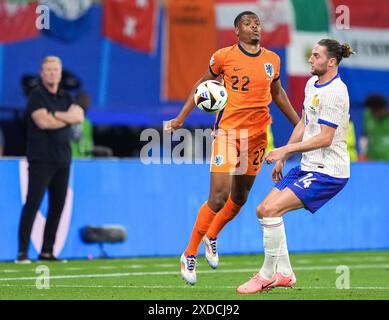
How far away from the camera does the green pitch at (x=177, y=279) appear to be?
9727mm

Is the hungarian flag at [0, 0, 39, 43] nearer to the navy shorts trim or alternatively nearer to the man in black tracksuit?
the man in black tracksuit

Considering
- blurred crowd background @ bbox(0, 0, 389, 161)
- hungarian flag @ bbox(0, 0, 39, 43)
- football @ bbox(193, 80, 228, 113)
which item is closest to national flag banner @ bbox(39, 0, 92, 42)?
blurred crowd background @ bbox(0, 0, 389, 161)

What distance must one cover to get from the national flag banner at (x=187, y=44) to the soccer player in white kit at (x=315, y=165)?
13446 mm

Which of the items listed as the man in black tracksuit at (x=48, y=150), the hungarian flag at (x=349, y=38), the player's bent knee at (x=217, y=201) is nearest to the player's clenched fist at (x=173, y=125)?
the player's bent knee at (x=217, y=201)

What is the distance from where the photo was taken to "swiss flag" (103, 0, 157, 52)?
72.9ft

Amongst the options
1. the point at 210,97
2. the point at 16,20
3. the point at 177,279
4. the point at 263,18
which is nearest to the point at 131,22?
the point at 16,20

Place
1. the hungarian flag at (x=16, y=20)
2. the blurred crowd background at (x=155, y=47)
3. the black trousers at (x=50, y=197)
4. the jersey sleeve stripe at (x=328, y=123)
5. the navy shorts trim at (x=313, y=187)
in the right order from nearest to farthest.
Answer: the jersey sleeve stripe at (x=328, y=123) → the navy shorts trim at (x=313, y=187) → the black trousers at (x=50, y=197) → the hungarian flag at (x=16, y=20) → the blurred crowd background at (x=155, y=47)

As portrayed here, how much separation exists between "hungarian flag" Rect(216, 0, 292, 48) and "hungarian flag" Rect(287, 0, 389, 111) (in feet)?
0.86

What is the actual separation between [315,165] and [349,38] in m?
15.5

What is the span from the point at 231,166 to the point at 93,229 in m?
4.29

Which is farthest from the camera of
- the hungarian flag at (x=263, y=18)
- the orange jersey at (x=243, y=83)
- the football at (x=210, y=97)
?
the hungarian flag at (x=263, y=18)

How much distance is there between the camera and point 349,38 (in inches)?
979

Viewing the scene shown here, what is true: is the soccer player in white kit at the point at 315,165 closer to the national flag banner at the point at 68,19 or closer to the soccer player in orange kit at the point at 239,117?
the soccer player in orange kit at the point at 239,117

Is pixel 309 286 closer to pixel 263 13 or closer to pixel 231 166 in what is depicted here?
pixel 231 166
